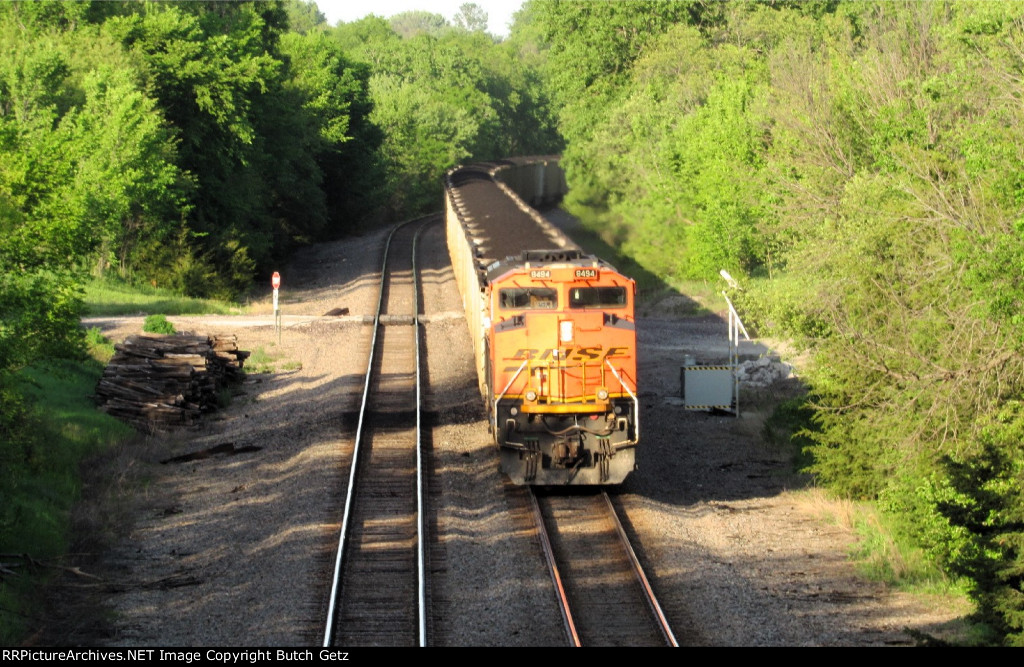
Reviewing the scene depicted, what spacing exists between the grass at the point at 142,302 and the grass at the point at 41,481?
34.1 feet

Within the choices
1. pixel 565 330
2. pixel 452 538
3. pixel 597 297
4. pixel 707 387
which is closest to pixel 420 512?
pixel 452 538

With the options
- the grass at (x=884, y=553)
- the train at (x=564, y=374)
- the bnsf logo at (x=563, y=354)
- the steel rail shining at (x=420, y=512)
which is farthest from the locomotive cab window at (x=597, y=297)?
the grass at (x=884, y=553)

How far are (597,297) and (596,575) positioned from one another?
486 cm

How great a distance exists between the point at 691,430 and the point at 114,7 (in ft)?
122

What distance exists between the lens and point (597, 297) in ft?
56.8

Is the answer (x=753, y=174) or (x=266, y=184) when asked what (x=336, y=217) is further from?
(x=753, y=174)

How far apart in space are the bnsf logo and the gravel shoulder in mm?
2391

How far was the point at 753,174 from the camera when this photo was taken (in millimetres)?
36656

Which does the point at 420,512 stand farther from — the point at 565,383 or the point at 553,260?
the point at 553,260

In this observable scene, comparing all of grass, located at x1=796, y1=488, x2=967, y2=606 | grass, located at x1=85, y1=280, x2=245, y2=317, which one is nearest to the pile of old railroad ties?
grass, located at x1=85, y1=280, x2=245, y2=317

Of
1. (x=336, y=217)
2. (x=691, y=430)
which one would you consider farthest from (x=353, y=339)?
(x=336, y=217)

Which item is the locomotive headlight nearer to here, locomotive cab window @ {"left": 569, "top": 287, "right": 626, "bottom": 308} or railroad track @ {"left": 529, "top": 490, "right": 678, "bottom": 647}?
locomotive cab window @ {"left": 569, "top": 287, "right": 626, "bottom": 308}

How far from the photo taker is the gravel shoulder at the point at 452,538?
12.6m

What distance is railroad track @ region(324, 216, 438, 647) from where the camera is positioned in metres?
12.6
